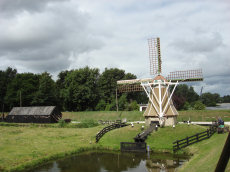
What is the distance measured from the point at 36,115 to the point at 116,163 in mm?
40696

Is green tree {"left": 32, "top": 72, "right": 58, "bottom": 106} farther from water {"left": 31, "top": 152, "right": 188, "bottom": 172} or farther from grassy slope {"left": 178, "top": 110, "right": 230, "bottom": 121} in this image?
water {"left": 31, "top": 152, "right": 188, "bottom": 172}

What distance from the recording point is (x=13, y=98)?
7275cm

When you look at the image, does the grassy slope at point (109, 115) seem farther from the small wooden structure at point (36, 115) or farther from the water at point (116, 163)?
the water at point (116, 163)

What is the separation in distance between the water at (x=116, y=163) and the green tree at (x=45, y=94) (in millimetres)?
51951

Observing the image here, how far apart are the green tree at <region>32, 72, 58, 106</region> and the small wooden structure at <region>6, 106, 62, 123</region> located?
458 inches

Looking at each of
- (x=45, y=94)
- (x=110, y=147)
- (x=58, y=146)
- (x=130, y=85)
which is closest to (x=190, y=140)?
(x=110, y=147)

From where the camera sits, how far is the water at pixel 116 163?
18.0m

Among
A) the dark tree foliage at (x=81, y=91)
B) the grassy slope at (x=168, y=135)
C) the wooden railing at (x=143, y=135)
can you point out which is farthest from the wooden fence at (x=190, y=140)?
the dark tree foliage at (x=81, y=91)

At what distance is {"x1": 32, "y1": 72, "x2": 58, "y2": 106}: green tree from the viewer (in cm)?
7058

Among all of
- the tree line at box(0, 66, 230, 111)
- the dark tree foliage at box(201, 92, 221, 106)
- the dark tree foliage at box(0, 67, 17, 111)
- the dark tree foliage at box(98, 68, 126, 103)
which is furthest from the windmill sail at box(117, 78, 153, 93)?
the dark tree foliage at box(201, 92, 221, 106)

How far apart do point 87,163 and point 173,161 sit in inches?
314

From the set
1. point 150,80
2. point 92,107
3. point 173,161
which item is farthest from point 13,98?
point 173,161

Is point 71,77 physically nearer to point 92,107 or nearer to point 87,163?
point 92,107

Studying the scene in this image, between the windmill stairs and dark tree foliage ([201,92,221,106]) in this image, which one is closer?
the windmill stairs
